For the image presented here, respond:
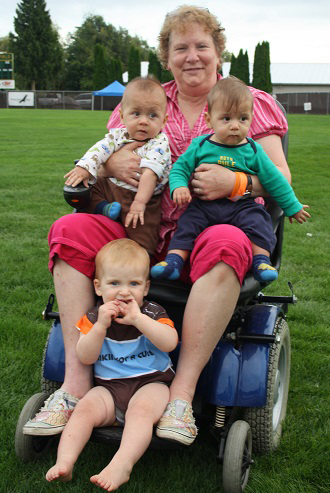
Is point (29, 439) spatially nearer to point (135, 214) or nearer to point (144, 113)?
point (135, 214)

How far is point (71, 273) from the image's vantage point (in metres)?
2.36

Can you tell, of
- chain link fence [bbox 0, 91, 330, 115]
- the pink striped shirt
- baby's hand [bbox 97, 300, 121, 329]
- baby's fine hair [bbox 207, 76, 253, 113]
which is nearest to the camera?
baby's hand [bbox 97, 300, 121, 329]

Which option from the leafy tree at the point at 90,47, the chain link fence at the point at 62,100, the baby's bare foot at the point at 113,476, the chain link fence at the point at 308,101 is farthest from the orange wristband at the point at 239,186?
the leafy tree at the point at 90,47

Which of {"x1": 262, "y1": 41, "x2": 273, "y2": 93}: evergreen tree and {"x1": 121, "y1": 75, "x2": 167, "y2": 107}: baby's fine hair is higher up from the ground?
{"x1": 262, "y1": 41, "x2": 273, "y2": 93}: evergreen tree

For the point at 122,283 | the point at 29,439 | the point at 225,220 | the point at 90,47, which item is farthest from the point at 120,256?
the point at 90,47

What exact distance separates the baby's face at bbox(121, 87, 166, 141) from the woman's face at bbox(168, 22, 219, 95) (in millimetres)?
335

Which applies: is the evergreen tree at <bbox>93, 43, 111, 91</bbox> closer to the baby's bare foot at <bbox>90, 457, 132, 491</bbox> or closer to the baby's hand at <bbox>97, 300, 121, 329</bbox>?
the baby's hand at <bbox>97, 300, 121, 329</bbox>

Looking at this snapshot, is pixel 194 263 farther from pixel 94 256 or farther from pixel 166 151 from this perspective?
pixel 166 151

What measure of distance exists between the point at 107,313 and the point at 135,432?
0.41 metres

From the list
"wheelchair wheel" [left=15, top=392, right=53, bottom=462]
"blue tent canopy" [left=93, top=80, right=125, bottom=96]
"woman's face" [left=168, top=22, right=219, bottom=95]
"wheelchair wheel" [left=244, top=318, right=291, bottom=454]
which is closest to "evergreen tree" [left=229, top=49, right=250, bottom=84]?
"blue tent canopy" [left=93, top=80, right=125, bottom=96]

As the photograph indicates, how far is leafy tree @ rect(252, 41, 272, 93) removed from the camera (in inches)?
1619

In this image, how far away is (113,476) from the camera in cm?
187

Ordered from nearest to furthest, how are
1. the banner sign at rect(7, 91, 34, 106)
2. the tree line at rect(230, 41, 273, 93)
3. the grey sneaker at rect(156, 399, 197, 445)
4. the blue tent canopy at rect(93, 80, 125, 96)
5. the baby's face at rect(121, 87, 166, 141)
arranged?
the grey sneaker at rect(156, 399, 197, 445), the baby's face at rect(121, 87, 166, 141), the blue tent canopy at rect(93, 80, 125, 96), the banner sign at rect(7, 91, 34, 106), the tree line at rect(230, 41, 273, 93)

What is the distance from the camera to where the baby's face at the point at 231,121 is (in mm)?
2516
